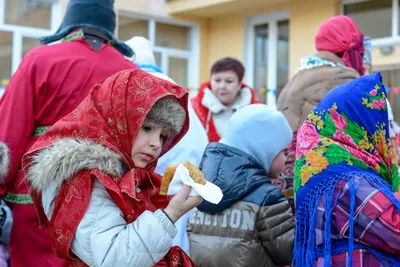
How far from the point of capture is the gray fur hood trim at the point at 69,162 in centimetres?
220

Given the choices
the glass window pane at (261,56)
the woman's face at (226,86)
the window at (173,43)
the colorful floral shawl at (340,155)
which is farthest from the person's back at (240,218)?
the window at (173,43)

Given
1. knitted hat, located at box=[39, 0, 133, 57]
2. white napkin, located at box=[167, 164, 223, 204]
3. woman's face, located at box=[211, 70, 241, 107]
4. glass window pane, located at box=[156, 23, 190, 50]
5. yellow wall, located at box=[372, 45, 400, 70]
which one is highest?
glass window pane, located at box=[156, 23, 190, 50]

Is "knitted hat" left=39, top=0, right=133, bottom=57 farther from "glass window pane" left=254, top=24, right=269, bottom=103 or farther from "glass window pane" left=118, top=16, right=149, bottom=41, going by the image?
"glass window pane" left=118, top=16, right=149, bottom=41

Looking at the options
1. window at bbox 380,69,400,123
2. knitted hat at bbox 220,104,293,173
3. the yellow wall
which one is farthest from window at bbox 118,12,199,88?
knitted hat at bbox 220,104,293,173

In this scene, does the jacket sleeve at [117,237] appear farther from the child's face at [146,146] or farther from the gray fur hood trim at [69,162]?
the child's face at [146,146]

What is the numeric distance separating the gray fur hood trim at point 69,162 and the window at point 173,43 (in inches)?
399

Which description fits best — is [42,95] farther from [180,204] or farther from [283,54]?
[283,54]

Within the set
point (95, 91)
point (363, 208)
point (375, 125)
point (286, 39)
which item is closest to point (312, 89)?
point (375, 125)

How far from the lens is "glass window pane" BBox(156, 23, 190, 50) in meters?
12.6

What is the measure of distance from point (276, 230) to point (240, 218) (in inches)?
6.8

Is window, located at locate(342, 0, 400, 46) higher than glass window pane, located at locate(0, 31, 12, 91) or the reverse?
higher

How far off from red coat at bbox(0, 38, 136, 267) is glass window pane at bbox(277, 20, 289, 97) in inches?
319

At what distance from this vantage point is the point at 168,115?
2434 mm

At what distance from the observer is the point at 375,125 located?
2576 millimetres
